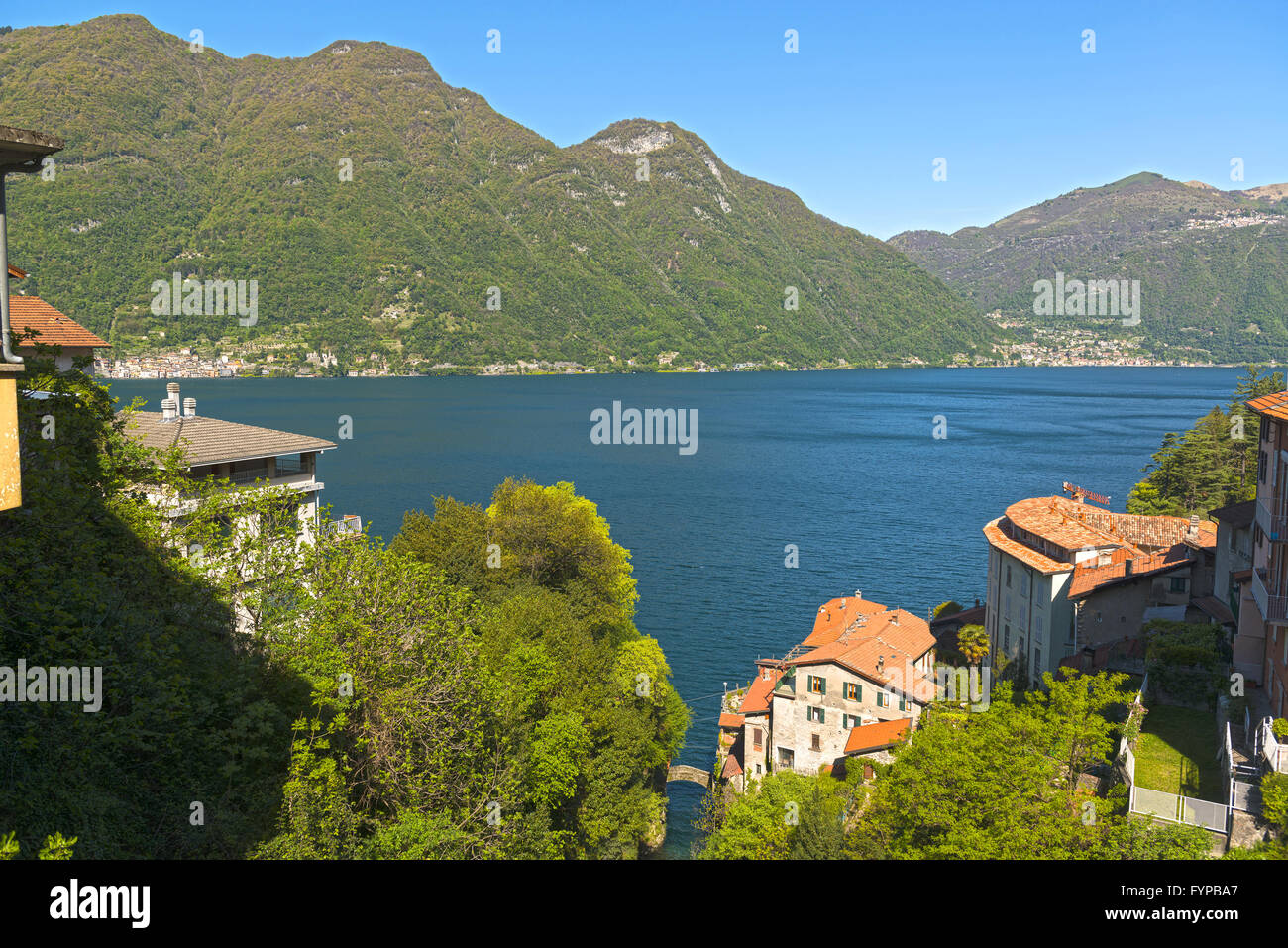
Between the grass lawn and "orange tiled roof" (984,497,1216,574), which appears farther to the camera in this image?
"orange tiled roof" (984,497,1216,574)

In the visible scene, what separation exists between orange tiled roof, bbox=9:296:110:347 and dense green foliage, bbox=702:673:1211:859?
88.4ft

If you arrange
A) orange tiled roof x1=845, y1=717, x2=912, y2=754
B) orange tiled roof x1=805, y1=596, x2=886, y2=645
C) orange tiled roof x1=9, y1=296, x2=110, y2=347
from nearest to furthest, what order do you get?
orange tiled roof x1=9, y1=296, x2=110, y2=347
orange tiled roof x1=845, y1=717, x2=912, y2=754
orange tiled roof x1=805, y1=596, x2=886, y2=645

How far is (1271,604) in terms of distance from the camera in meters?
24.9

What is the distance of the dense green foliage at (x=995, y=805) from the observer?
22.6 metres

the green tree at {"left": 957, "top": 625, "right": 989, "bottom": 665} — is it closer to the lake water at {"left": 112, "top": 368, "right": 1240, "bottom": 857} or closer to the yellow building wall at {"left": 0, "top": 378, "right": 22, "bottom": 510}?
the lake water at {"left": 112, "top": 368, "right": 1240, "bottom": 857}

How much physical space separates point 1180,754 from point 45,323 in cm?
3640

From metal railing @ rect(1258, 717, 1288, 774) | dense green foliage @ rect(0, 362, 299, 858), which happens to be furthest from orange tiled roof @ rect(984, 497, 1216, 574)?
dense green foliage @ rect(0, 362, 299, 858)

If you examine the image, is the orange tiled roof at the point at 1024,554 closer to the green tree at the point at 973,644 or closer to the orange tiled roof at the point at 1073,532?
the orange tiled roof at the point at 1073,532

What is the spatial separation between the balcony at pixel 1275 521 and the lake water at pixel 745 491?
2515 cm

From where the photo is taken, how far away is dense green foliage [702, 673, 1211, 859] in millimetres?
22594

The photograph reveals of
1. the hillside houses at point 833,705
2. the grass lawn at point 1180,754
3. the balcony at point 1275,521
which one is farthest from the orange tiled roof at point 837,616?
the balcony at point 1275,521
